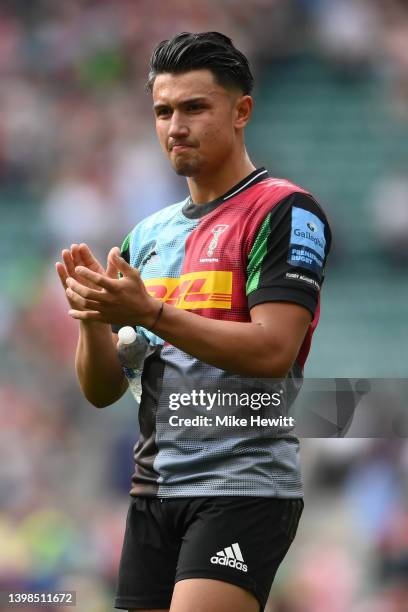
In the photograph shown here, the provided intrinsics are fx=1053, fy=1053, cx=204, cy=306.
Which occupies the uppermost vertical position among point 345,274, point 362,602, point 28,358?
point 345,274

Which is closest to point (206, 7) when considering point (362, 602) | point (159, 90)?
point (362, 602)

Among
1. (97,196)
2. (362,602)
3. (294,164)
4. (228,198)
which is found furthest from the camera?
→ (294,164)

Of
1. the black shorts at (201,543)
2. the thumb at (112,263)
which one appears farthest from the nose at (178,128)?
the black shorts at (201,543)

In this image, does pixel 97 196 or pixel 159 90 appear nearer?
pixel 159 90

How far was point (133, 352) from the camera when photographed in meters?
2.64

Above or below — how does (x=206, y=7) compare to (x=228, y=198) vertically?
above

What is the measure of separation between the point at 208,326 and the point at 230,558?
505mm

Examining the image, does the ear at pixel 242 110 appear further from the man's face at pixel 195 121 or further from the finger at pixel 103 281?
the finger at pixel 103 281

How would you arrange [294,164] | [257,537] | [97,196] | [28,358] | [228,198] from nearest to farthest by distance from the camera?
[257,537] → [228,198] → [28,358] → [97,196] → [294,164]

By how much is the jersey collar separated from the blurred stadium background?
2.85 m

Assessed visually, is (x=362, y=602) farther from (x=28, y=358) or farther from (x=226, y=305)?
(x=226, y=305)

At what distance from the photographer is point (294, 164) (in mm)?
7008

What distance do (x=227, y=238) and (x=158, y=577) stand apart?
2.65 feet

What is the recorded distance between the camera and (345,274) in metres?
6.66
